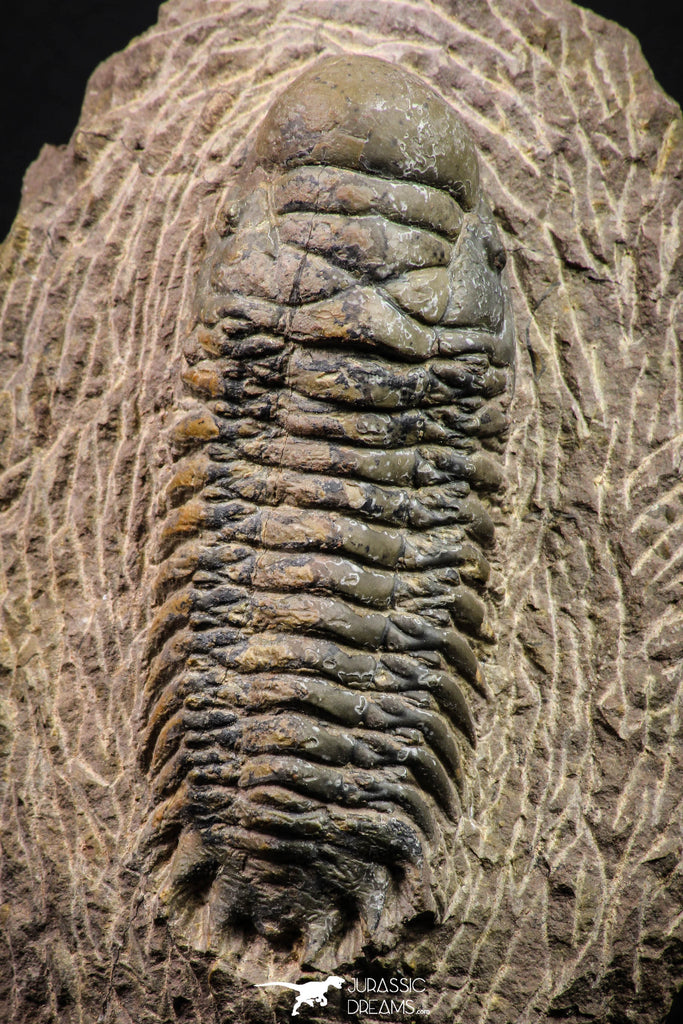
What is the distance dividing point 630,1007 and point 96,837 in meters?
1.64

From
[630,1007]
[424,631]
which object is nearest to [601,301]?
[424,631]

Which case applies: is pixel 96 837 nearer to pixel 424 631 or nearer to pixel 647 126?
pixel 424 631

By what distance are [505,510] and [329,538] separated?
72 cm

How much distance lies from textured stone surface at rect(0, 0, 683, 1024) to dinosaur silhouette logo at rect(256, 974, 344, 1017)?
13.6 inches

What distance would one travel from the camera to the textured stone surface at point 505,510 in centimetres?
268

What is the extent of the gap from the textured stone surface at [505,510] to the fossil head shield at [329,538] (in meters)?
0.21

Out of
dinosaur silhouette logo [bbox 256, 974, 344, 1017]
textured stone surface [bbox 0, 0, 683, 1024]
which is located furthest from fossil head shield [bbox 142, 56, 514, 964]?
textured stone surface [bbox 0, 0, 683, 1024]

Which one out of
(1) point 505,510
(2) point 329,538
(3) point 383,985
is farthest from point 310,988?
(1) point 505,510

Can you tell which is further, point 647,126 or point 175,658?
point 647,126

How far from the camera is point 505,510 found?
113 inches

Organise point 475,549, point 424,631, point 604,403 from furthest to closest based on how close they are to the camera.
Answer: point 604,403, point 475,549, point 424,631

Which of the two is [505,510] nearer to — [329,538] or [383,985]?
[329,538]

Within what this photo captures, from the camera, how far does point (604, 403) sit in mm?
2957

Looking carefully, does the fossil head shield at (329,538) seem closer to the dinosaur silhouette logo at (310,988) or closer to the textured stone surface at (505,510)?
the dinosaur silhouette logo at (310,988)
